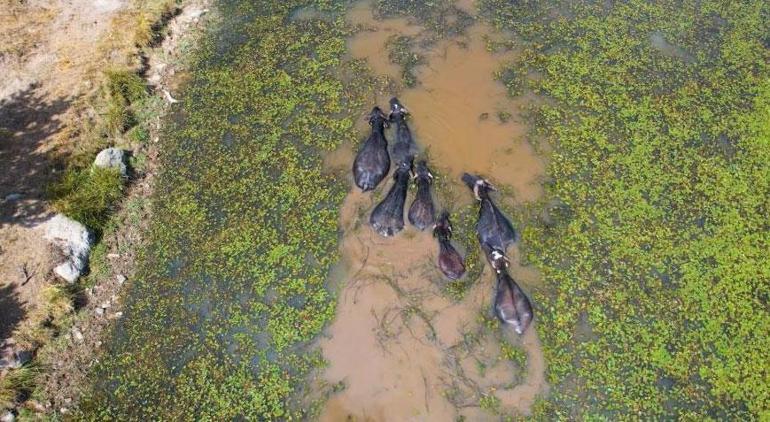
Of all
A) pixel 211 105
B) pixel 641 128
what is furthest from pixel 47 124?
pixel 641 128

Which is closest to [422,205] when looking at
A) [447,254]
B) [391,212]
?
[391,212]

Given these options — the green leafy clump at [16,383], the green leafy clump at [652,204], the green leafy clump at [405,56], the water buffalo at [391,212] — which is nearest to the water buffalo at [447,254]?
the water buffalo at [391,212]

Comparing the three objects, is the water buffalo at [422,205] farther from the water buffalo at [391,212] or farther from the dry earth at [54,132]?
the dry earth at [54,132]

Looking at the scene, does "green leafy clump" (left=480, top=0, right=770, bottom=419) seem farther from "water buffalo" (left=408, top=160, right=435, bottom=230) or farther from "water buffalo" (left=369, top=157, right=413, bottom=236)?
"water buffalo" (left=369, top=157, right=413, bottom=236)

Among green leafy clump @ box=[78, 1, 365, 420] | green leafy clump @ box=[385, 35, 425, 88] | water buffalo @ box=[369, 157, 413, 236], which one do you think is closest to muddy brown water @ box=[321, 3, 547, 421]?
water buffalo @ box=[369, 157, 413, 236]

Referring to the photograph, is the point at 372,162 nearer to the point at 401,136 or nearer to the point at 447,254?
the point at 401,136

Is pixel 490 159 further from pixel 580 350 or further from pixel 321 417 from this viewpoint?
pixel 321 417
